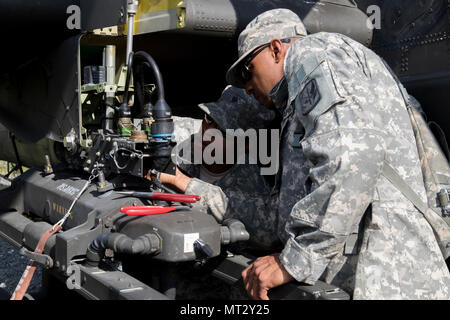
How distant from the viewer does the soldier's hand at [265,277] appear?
1.93 metres

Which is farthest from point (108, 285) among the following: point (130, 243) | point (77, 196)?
point (77, 196)

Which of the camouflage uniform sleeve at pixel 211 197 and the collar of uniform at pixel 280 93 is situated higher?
the collar of uniform at pixel 280 93

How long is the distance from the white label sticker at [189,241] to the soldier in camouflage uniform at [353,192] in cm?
25

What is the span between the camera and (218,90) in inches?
150

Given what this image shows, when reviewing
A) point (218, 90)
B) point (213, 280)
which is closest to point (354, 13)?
point (218, 90)

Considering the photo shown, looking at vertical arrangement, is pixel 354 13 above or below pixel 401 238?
above

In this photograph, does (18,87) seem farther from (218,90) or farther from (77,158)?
(218,90)

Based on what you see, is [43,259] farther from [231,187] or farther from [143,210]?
[231,187]

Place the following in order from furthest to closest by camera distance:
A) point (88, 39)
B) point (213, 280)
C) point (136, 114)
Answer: point (136, 114) < point (88, 39) < point (213, 280)

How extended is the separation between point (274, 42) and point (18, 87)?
2.21m

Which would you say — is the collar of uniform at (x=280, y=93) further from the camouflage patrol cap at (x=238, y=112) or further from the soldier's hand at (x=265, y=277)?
the soldier's hand at (x=265, y=277)

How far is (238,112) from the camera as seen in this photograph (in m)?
2.87

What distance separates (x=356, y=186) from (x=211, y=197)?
1.00 meters

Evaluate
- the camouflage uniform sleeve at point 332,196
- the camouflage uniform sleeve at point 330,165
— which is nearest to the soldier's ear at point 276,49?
the camouflage uniform sleeve at point 330,165
